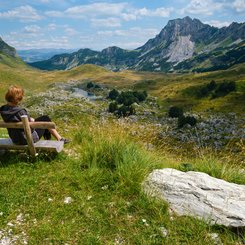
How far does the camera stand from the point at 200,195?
8039 millimetres

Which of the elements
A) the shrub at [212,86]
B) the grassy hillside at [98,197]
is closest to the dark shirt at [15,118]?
the grassy hillside at [98,197]

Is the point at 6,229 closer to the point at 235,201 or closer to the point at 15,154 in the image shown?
the point at 15,154

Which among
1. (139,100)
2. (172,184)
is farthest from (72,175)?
(139,100)

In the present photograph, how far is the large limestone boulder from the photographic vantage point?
23.9ft

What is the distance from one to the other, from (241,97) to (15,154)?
12810 centimetres

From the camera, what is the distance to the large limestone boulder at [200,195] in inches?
287

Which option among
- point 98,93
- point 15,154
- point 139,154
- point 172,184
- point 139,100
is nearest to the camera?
point 172,184

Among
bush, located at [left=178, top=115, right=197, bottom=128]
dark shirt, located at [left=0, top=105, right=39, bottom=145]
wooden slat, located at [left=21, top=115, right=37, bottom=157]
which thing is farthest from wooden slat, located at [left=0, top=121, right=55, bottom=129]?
bush, located at [left=178, top=115, right=197, bottom=128]

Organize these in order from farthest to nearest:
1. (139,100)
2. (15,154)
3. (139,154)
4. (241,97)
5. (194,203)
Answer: (139,100), (241,97), (15,154), (139,154), (194,203)

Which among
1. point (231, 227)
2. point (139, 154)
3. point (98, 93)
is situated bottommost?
point (98, 93)

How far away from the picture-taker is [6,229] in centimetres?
705

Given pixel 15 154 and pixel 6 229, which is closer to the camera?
pixel 6 229

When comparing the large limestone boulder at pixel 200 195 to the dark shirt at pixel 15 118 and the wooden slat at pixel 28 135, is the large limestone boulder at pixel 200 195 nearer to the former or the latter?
the wooden slat at pixel 28 135

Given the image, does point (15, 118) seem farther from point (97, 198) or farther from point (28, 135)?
point (97, 198)
